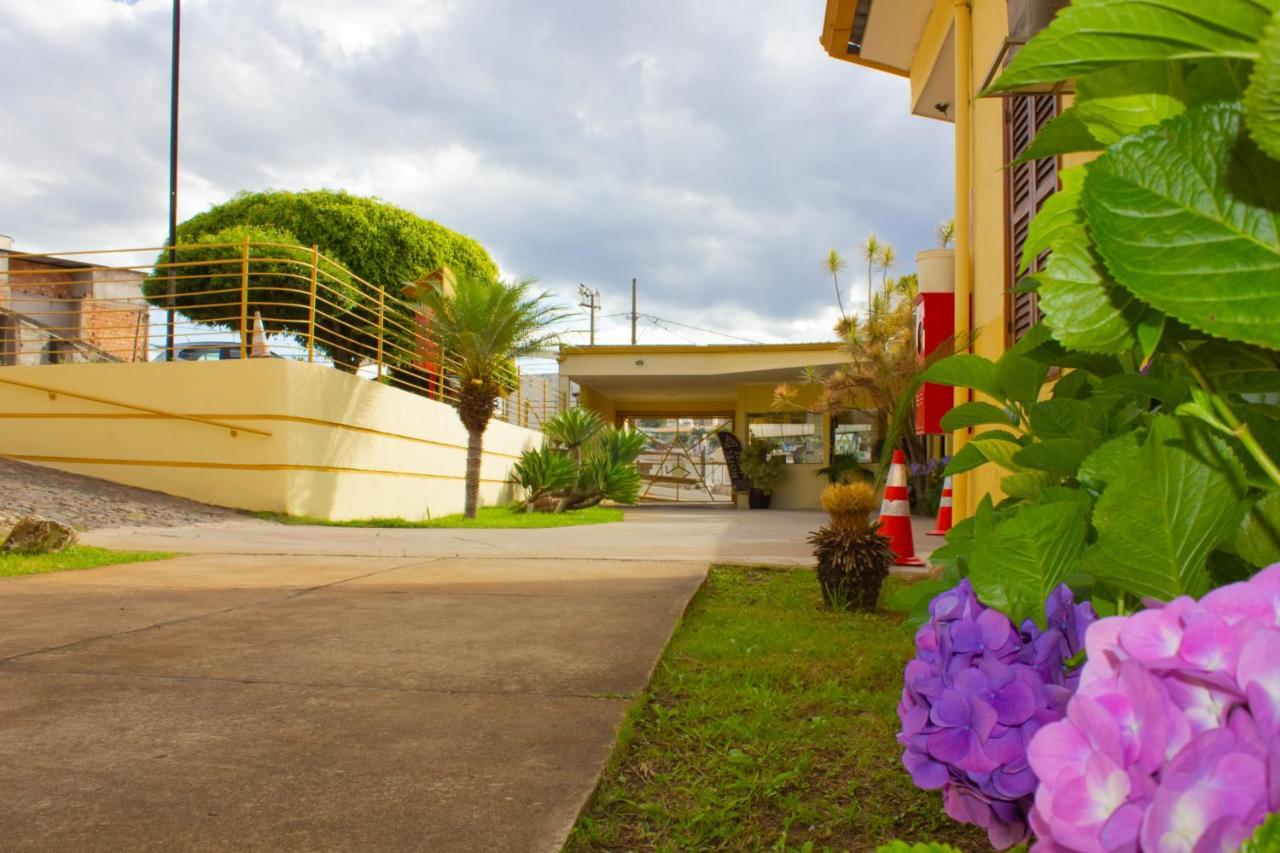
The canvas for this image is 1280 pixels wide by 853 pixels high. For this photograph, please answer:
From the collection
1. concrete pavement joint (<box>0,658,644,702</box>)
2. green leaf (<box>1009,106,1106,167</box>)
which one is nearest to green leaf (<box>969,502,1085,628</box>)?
green leaf (<box>1009,106,1106,167</box>)

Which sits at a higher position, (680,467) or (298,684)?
(680,467)

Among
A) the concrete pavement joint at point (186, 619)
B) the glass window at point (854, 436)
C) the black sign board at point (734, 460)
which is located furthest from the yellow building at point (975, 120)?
the black sign board at point (734, 460)

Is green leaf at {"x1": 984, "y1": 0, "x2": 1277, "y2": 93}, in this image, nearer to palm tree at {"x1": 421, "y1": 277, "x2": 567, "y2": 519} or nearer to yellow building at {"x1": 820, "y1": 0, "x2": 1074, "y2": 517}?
yellow building at {"x1": 820, "y1": 0, "x2": 1074, "y2": 517}

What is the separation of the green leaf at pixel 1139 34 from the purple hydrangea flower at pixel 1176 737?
23cm

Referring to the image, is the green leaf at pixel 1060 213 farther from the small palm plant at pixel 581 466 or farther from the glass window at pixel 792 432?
the glass window at pixel 792 432

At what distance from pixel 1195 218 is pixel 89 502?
10.6 m

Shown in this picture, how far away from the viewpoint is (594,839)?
65.2 inches

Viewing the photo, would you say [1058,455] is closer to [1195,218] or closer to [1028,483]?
[1028,483]

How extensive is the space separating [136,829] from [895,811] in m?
1.43

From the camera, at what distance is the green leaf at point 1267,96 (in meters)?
0.34

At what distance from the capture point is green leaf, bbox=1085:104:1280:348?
40cm

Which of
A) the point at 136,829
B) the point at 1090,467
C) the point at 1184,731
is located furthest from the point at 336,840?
the point at 1184,731

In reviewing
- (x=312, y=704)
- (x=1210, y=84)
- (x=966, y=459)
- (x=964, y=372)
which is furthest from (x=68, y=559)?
(x=1210, y=84)

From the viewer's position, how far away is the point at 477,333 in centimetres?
1288
